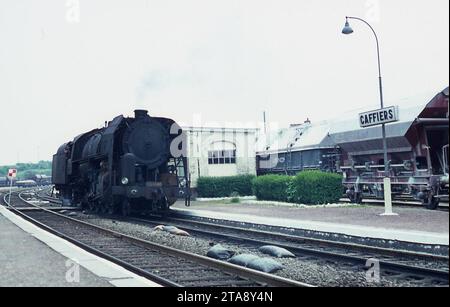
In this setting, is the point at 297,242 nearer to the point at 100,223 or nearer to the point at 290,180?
the point at 100,223

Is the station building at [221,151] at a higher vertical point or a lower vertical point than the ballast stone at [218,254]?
higher

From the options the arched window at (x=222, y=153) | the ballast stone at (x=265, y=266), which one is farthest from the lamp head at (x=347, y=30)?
the arched window at (x=222, y=153)

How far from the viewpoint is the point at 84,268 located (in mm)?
7766

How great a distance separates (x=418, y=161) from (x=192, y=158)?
19454 mm

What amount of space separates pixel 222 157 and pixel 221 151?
0.48 meters

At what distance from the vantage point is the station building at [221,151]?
117 ft

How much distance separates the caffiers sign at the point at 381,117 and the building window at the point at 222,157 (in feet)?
69.1

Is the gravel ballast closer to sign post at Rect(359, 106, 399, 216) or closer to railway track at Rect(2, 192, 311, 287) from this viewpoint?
railway track at Rect(2, 192, 311, 287)

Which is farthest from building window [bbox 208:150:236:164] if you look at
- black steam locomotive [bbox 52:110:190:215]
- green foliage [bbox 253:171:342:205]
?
black steam locomotive [bbox 52:110:190:215]

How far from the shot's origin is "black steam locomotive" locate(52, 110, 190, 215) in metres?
18.1

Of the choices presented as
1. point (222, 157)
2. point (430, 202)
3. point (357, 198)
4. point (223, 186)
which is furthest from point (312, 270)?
point (222, 157)

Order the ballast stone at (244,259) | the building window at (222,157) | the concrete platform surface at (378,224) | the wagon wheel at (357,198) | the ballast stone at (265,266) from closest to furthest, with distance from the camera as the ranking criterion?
the ballast stone at (265,266)
the ballast stone at (244,259)
the concrete platform surface at (378,224)
the wagon wheel at (357,198)
the building window at (222,157)

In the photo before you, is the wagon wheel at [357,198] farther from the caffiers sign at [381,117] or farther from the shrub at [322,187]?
the caffiers sign at [381,117]
